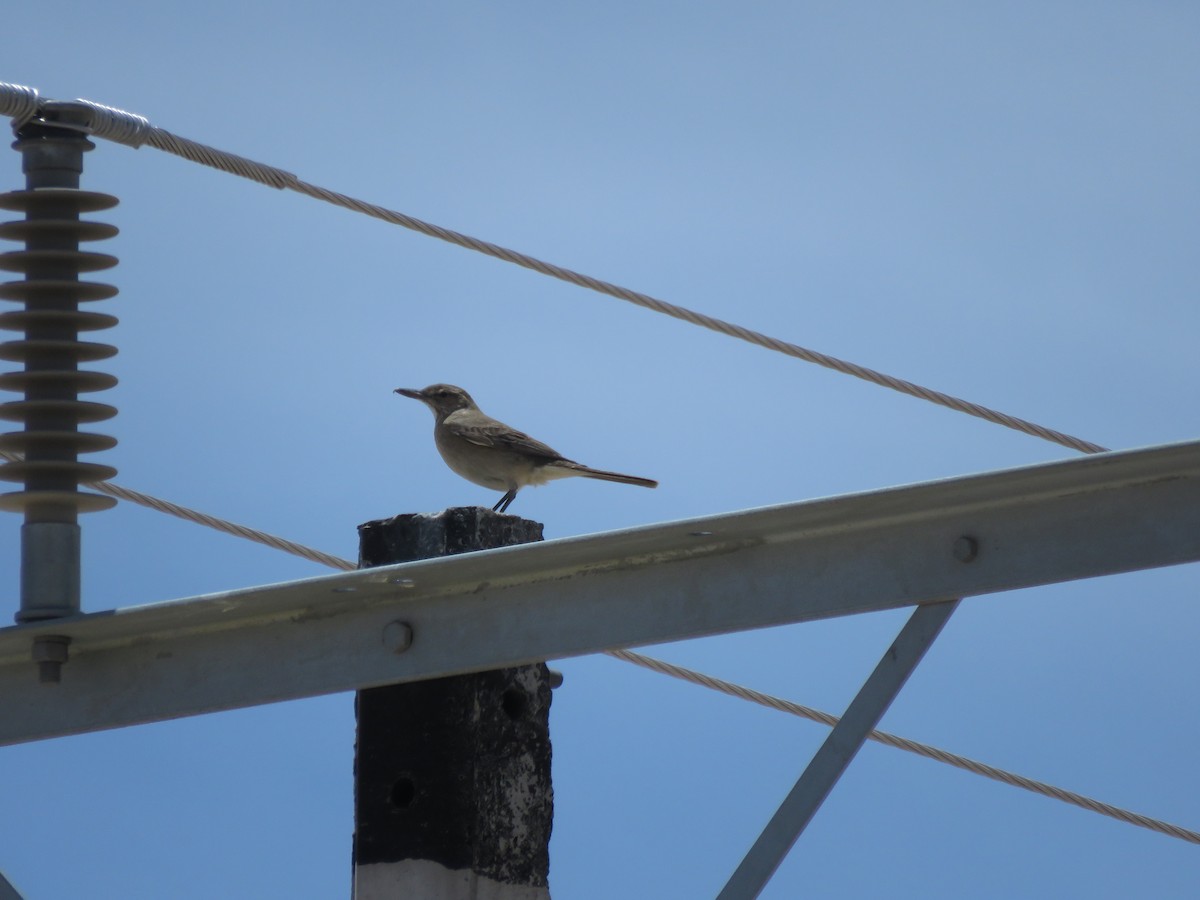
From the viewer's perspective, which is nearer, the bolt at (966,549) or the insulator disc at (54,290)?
the bolt at (966,549)

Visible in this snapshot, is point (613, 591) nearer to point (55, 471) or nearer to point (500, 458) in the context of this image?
point (55, 471)

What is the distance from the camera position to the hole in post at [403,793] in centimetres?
417

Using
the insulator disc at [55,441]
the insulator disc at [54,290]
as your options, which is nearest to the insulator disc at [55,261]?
the insulator disc at [54,290]

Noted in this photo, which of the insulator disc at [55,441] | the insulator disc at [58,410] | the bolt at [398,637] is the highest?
the insulator disc at [58,410]

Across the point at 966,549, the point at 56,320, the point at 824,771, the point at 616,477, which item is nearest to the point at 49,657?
the point at 56,320

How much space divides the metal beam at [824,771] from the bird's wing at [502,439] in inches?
226

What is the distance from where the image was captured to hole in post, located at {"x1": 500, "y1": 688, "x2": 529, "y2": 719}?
14.2 ft

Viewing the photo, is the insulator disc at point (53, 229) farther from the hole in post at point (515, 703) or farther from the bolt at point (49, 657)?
the hole in post at point (515, 703)

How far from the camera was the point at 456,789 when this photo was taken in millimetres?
4098

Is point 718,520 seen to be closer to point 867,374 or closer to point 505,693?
point 505,693

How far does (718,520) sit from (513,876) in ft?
3.69

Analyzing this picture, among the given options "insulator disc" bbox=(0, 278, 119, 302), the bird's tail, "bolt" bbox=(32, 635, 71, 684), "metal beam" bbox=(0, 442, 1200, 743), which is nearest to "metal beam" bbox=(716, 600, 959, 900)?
"metal beam" bbox=(0, 442, 1200, 743)

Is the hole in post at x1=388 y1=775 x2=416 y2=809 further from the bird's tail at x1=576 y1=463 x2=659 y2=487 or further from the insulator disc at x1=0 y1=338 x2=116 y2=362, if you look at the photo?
the bird's tail at x1=576 y1=463 x2=659 y2=487

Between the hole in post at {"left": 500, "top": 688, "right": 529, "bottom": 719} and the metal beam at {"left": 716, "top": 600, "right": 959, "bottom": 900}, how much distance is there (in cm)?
88
